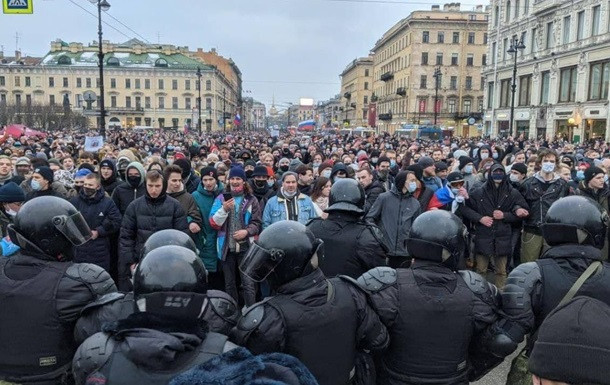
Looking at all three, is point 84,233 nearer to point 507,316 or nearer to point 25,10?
point 507,316

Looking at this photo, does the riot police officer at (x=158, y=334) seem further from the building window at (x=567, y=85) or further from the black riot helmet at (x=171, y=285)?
the building window at (x=567, y=85)

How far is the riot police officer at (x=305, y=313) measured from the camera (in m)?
2.60

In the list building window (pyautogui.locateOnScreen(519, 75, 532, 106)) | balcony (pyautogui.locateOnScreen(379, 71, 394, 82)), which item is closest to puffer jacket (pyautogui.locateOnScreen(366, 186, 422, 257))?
building window (pyautogui.locateOnScreen(519, 75, 532, 106))

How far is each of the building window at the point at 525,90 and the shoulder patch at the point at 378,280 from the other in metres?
51.5

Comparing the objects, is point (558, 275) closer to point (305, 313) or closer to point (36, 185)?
point (305, 313)

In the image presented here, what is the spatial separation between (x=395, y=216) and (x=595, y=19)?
42.3m

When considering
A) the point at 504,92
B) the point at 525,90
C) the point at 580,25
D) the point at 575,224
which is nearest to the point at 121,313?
the point at 575,224

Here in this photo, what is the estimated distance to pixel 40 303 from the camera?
267 cm

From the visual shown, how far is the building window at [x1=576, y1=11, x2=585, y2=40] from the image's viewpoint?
41.2m

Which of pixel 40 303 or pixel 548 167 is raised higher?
pixel 548 167

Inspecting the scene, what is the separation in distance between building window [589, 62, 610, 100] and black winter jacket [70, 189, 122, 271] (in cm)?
4119

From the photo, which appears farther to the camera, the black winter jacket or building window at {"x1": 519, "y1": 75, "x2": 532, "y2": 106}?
building window at {"x1": 519, "y1": 75, "x2": 532, "y2": 106}

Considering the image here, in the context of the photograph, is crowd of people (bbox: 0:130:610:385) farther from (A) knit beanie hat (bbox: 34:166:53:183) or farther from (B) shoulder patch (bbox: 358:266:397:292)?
(A) knit beanie hat (bbox: 34:166:53:183)

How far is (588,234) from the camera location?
10.5 feet
